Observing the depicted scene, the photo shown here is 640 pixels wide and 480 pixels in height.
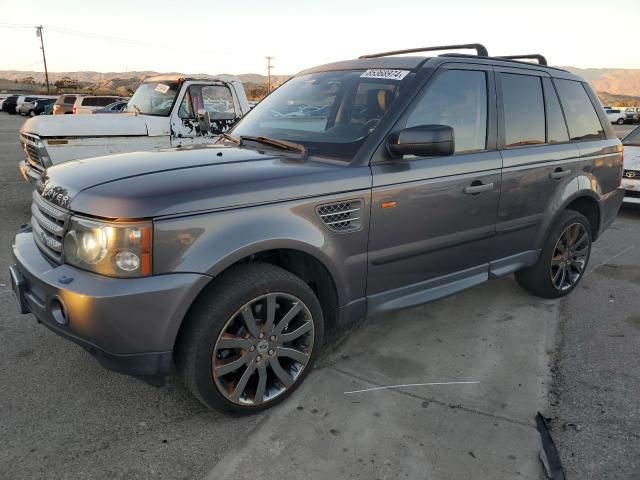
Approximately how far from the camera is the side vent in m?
2.71

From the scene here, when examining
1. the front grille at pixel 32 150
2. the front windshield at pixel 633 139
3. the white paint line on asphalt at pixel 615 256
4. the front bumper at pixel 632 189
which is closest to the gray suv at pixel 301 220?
the white paint line on asphalt at pixel 615 256

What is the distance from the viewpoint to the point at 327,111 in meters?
3.39

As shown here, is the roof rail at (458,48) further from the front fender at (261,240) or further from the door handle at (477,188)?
the front fender at (261,240)

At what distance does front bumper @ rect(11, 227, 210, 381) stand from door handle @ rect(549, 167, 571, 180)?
9.53 feet

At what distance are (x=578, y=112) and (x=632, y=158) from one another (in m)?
4.59

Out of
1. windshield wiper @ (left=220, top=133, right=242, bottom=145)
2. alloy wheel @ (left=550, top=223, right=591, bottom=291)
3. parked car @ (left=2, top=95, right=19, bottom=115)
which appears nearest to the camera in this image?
windshield wiper @ (left=220, top=133, right=242, bottom=145)

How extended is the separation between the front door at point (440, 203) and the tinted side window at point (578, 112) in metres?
1.02

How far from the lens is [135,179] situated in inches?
95.3

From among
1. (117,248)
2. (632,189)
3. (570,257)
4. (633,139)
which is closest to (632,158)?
(632,189)

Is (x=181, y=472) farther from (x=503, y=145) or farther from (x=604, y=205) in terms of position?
(x=604, y=205)

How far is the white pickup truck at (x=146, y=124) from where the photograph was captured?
680cm

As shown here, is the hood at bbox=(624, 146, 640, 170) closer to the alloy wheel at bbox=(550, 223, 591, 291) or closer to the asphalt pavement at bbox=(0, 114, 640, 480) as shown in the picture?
the alloy wheel at bbox=(550, 223, 591, 291)

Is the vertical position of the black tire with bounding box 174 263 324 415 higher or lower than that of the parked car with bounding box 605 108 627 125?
higher

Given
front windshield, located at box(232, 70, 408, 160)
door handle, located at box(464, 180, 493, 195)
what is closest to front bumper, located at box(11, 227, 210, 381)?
front windshield, located at box(232, 70, 408, 160)
